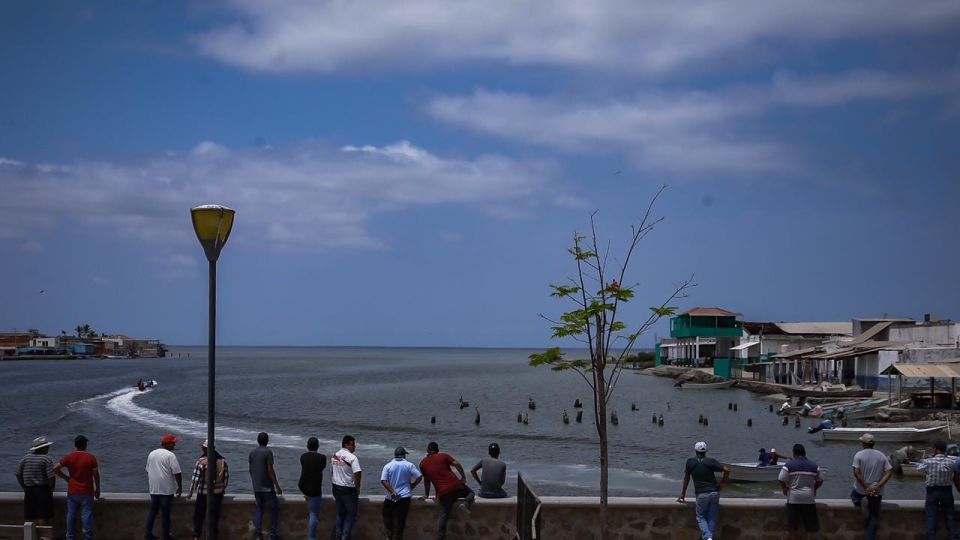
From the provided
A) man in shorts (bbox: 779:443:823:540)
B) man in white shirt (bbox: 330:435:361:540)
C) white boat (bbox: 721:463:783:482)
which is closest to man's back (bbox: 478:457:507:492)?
man in white shirt (bbox: 330:435:361:540)

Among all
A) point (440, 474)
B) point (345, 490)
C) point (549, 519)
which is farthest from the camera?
point (440, 474)

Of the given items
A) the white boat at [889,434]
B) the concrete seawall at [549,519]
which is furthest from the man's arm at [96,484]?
the white boat at [889,434]

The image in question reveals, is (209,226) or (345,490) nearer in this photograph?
(209,226)

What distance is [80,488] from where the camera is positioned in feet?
41.0

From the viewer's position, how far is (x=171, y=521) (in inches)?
520

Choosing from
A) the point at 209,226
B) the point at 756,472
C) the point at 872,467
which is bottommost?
the point at 756,472

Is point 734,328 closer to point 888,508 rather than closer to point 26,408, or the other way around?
point 26,408

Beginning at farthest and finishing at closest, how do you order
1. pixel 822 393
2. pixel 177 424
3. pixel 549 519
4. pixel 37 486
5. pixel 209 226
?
pixel 822 393 < pixel 177 424 < pixel 549 519 < pixel 37 486 < pixel 209 226

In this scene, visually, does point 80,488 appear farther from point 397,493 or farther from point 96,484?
point 397,493

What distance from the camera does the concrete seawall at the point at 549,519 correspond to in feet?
42.2

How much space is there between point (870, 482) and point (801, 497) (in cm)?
109

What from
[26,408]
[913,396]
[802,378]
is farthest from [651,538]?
[802,378]

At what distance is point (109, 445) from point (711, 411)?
46.1m

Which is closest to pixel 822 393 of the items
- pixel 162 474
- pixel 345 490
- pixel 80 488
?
pixel 345 490
